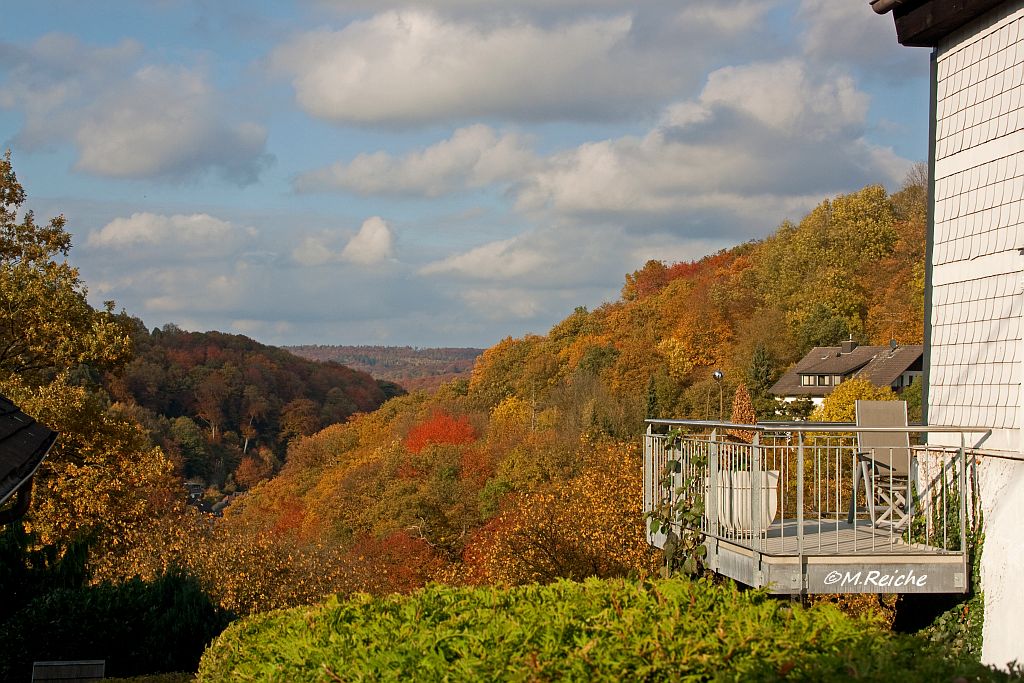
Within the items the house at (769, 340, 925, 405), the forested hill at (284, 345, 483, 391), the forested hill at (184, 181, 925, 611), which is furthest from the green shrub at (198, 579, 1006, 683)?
the forested hill at (284, 345, 483, 391)

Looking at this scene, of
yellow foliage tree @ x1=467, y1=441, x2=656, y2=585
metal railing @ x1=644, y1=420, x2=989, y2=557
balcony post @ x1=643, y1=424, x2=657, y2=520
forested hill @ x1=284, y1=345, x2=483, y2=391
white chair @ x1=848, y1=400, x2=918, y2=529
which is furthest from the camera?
forested hill @ x1=284, y1=345, x2=483, y2=391

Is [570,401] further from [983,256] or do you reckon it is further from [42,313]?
[983,256]

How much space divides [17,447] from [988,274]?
719 centimetres

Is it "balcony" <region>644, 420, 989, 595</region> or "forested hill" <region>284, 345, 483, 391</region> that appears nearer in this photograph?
"balcony" <region>644, 420, 989, 595</region>

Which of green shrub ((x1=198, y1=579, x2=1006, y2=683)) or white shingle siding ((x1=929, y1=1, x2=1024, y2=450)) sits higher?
white shingle siding ((x1=929, y1=1, x2=1024, y2=450))

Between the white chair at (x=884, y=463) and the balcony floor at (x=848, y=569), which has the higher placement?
the white chair at (x=884, y=463)

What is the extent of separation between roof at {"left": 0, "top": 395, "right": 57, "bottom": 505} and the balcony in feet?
15.6

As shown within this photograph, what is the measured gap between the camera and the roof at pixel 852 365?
168ft

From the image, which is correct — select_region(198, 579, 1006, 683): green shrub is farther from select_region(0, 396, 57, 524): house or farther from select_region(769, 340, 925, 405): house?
select_region(769, 340, 925, 405): house

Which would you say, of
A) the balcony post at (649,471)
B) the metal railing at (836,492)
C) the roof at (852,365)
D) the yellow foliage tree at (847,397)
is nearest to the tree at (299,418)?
the roof at (852,365)

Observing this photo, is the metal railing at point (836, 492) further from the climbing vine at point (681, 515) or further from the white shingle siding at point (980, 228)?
the white shingle siding at point (980, 228)

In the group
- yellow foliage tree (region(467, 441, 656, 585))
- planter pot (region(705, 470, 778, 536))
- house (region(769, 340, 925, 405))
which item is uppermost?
house (region(769, 340, 925, 405))

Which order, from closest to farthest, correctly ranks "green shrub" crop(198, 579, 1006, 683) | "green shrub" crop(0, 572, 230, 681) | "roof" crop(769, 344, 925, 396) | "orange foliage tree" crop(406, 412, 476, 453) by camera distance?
1. "green shrub" crop(198, 579, 1006, 683)
2. "green shrub" crop(0, 572, 230, 681)
3. "roof" crop(769, 344, 925, 396)
4. "orange foliage tree" crop(406, 412, 476, 453)

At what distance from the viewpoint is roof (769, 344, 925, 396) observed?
51.3 m
